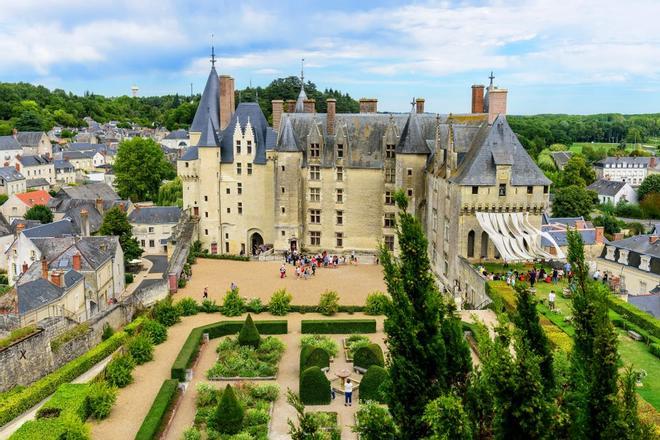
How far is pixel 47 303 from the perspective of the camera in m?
28.8

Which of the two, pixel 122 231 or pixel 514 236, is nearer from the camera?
pixel 514 236

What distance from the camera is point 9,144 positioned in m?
95.0

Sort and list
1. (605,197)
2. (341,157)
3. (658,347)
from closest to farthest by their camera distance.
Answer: (658,347) → (341,157) → (605,197)

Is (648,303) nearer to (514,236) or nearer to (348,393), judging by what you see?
(514,236)

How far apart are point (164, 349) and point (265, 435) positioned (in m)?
9.66

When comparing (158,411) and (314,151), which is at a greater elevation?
(314,151)

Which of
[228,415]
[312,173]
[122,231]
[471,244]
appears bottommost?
[228,415]

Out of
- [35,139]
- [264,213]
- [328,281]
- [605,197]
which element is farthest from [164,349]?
[35,139]

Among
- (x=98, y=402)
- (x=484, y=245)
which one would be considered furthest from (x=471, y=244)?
(x=98, y=402)

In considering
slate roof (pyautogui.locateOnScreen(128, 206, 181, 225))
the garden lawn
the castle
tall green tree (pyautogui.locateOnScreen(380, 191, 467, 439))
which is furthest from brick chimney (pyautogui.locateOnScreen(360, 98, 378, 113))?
tall green tree (pyautogui.locateOnScreen(380, 191, 467, 439))

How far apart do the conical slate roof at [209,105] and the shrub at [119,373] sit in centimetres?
2479

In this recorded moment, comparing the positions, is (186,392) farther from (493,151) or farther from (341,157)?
(341,157)

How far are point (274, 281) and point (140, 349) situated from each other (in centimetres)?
1333

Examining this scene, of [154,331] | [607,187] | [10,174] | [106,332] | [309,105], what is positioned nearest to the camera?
[154,331]
